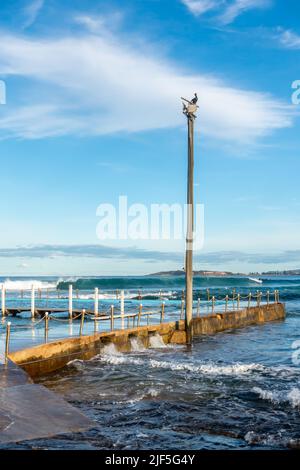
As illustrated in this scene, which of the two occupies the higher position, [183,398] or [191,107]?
[191,107]

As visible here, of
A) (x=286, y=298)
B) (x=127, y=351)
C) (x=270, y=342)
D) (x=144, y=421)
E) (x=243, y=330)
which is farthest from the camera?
(x=286, y=298)

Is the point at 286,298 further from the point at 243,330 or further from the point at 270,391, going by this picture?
the point at 270,391

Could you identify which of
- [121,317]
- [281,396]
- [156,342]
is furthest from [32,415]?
[121,317]

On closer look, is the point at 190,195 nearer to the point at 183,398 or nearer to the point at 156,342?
the point at 156,342

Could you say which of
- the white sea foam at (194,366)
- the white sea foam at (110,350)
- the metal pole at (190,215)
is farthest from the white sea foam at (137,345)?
the metal pole at (190,215)

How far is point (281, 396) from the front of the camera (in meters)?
11.2

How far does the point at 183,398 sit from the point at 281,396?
7.34ft

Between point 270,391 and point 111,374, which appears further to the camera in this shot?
point 111,374

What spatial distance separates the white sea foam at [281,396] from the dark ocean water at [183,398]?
2 centimetres

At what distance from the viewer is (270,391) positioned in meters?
11.8

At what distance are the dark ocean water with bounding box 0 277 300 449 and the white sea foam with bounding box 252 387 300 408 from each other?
2cm

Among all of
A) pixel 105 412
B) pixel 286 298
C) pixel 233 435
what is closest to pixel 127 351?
pixel 105 412
